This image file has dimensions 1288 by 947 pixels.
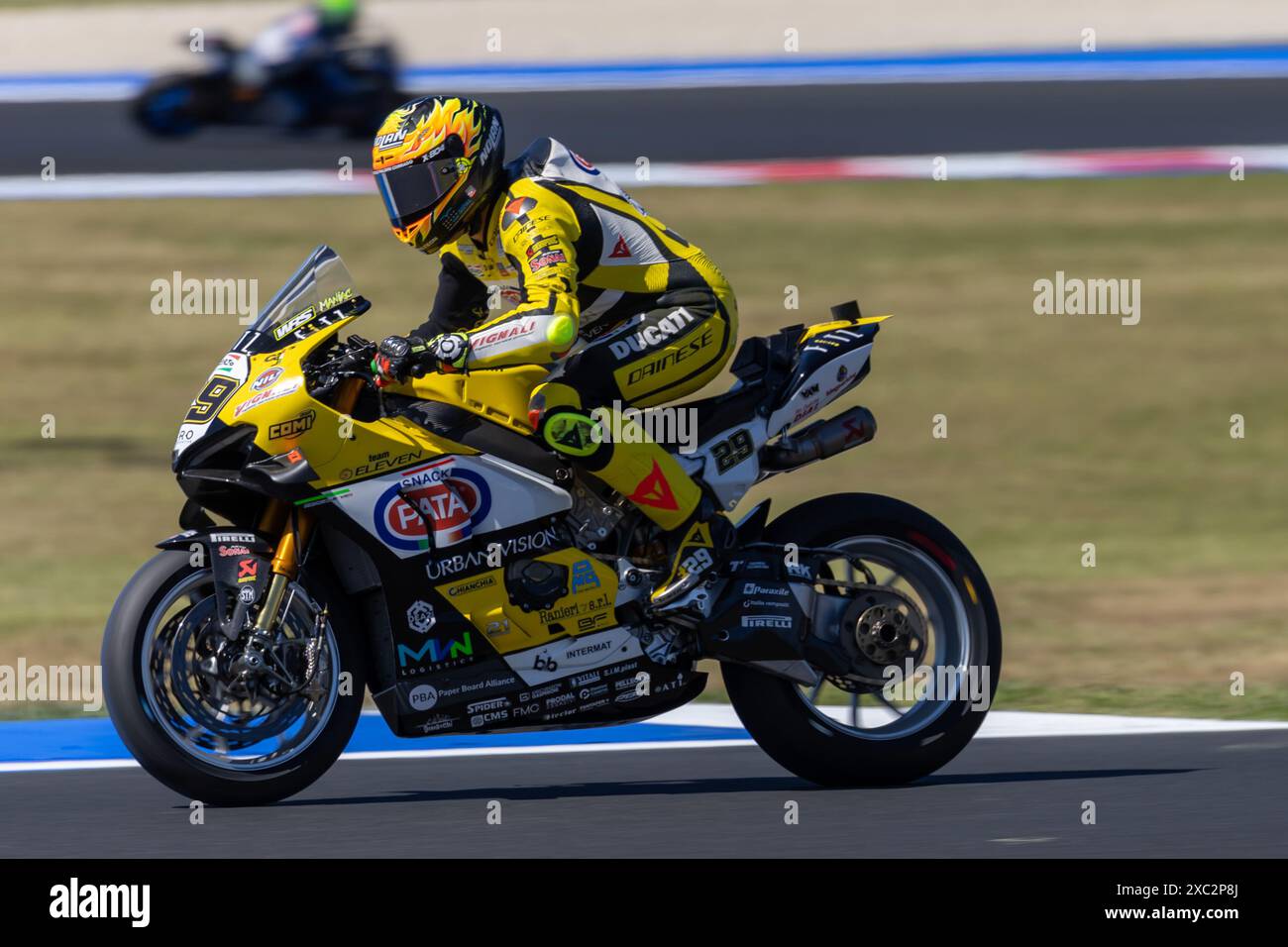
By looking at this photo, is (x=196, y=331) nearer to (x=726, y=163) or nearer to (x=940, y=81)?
(x=726, y=163)

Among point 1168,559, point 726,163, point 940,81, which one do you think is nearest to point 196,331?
point 726,163

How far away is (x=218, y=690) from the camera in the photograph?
19.4 ft

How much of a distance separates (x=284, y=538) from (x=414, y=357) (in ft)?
2.01

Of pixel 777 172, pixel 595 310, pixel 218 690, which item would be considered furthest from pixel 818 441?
pixel 777 172

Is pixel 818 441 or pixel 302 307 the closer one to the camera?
pixel 302 307

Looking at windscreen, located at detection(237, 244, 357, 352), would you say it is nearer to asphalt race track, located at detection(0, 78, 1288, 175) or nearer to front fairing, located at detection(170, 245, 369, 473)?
front fairing, located at detection(170, 245, 369, 473)

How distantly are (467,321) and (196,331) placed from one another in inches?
334

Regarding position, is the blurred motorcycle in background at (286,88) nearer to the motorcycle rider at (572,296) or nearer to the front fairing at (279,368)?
the motorcycle rider at (572,296)

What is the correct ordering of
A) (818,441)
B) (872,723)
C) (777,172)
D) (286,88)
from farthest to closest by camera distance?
(286,88) < (777,172) < (872,723) < (818,441)

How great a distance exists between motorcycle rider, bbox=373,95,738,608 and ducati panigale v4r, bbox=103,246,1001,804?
99 mm

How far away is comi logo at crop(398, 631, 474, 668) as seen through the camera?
6.09 metres
